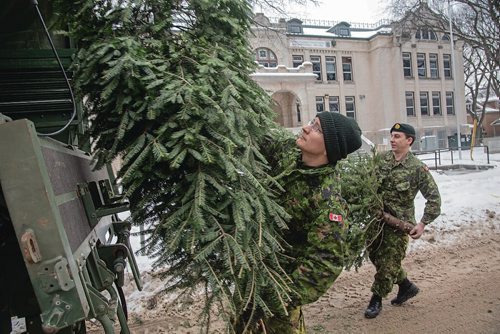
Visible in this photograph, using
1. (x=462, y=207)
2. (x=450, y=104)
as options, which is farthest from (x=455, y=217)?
(x=450, y=104)

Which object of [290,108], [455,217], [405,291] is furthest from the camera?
[290,108]

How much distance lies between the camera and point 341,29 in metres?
38.7

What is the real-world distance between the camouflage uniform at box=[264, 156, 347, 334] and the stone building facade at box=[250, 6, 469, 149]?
31.2 meters

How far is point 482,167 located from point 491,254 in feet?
34.9

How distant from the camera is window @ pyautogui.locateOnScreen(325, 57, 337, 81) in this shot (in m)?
35.9

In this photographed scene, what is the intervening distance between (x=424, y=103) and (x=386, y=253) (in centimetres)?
3813

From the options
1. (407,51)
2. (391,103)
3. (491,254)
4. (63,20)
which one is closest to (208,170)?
(63,20)

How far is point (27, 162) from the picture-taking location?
1589mm

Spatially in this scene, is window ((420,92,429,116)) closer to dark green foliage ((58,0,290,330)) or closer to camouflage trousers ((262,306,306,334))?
camouflage trousers ((262,306,306,334))

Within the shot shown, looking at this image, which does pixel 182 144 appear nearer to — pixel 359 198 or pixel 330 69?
pixel 359 198

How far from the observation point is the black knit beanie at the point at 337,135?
7.86ft

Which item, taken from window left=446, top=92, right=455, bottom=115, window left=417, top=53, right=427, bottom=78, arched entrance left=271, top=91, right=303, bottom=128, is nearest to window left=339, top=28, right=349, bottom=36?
window left=417, top=53, right=427, bottom=78

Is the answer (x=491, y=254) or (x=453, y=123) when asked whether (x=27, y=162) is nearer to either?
(x=491, y=254)

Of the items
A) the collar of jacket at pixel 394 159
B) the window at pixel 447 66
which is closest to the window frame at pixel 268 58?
the window at pixel 447 66
